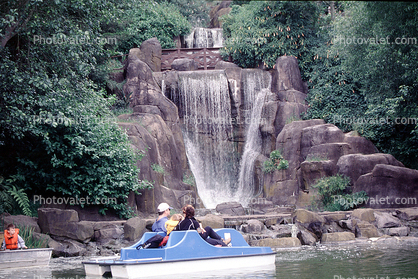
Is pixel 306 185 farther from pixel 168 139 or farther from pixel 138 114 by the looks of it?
pixel 138 114

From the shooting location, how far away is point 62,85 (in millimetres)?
13828

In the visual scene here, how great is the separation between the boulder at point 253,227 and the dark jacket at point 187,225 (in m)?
6.76

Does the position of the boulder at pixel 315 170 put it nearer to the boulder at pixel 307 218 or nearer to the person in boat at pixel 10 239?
the boulder at pixel 307 218

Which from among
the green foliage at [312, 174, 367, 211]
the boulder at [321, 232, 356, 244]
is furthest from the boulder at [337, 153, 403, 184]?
the boulder at [321, 232, 356, 244]

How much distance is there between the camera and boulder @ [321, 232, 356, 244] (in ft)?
48.2

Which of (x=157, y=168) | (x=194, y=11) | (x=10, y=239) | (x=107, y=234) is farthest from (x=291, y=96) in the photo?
(x=10, y=239)

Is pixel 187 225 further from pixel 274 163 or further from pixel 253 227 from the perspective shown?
pixel 274 163

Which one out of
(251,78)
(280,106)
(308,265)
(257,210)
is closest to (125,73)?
(251,78)

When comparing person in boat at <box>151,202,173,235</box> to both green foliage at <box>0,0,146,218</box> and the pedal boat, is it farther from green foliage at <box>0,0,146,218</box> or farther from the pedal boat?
green foliage at <box>0,0,146,218</box>

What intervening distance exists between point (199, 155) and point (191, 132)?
4.93ft

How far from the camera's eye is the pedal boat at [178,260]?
848 cm

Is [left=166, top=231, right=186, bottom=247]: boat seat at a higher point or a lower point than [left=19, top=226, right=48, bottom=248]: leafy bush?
higher

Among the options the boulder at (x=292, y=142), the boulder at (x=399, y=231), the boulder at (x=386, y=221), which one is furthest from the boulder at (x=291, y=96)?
the boulder at (x=399, y=231)

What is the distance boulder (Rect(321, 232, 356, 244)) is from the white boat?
28.6ft
